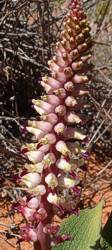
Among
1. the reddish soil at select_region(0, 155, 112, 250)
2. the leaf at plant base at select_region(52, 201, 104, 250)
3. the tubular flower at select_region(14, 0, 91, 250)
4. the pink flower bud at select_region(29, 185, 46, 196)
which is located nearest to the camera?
the tubular flower at select_region(14, 0, 91, 250)

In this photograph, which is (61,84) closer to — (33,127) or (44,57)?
(33,127)


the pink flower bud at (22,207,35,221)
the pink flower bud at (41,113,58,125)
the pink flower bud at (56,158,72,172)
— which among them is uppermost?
the pink flower bud at (41,113,58,125)

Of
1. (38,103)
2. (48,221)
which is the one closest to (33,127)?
(38,103)

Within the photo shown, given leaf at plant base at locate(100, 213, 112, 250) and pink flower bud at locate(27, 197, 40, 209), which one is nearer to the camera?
pink flower bud at locate(27, 197, 40, 209)

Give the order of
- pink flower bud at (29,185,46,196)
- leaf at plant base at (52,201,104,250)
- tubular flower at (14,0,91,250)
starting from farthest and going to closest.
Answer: leaf at plant base at (52,201,104,250)
pink flower bud at (29,185,46,196)
tubular flower at (14,0,91,250)

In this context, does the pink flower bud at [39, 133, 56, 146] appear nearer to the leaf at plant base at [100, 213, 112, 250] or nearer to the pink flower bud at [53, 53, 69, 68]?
the pink flower bud at [53, 53, 69, 68]

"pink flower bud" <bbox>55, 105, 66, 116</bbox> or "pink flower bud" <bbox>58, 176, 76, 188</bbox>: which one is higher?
"pink flower bud" <bbox>55, 105, 66, 116</bbox>

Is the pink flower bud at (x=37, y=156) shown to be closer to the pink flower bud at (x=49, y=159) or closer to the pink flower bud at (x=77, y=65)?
the pink flower bud at (x=49, y=159)

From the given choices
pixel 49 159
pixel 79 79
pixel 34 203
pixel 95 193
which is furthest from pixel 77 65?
pixel 95 193

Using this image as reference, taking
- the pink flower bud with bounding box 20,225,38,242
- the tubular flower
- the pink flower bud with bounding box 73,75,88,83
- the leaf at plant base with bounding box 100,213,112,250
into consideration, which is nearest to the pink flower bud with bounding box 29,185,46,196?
the tubular flower
